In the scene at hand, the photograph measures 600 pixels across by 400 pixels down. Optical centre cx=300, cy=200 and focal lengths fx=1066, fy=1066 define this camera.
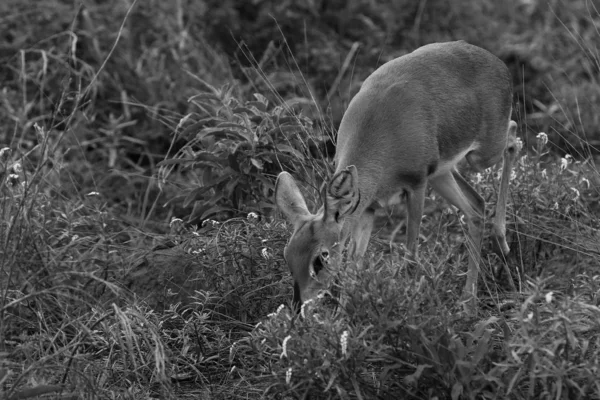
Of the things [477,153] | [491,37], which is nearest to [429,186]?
[477,153]

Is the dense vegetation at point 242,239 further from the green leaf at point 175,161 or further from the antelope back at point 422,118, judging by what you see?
the antelope back at point 422,118

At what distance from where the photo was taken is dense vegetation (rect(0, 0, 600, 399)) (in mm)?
4262

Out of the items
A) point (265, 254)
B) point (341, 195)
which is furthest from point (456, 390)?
point (265, 254)

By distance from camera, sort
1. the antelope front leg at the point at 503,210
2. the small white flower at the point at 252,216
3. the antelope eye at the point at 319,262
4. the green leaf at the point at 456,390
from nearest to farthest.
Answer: the green leaf at the point at 456,390, the antelope eye at the point at 319,262, the small white flower at the point at 252,216, the antelope front leg at the point at 503,210

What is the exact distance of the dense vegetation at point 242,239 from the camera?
426cm

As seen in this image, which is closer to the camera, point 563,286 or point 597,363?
point 597,363

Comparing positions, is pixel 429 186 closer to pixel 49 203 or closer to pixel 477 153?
pixel 477 153

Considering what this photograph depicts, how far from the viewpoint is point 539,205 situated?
607 cm

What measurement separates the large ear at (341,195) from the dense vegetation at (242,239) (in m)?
0.44

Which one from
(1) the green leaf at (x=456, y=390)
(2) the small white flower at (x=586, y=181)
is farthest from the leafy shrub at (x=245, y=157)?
(1) the green leaf at (x=456, y=390)

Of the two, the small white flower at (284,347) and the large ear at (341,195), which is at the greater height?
the large ear at (341,195)

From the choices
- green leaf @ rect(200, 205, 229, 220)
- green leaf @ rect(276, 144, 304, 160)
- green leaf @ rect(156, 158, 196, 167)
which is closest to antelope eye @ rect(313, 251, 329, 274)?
green leaf @ rect(276, 144, 304, 160)

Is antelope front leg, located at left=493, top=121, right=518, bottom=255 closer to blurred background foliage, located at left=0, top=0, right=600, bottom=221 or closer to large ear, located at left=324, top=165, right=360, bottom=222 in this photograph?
large ear, located at left=324, top=165, right=360, bottom=222

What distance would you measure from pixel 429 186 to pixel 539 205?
79cm
